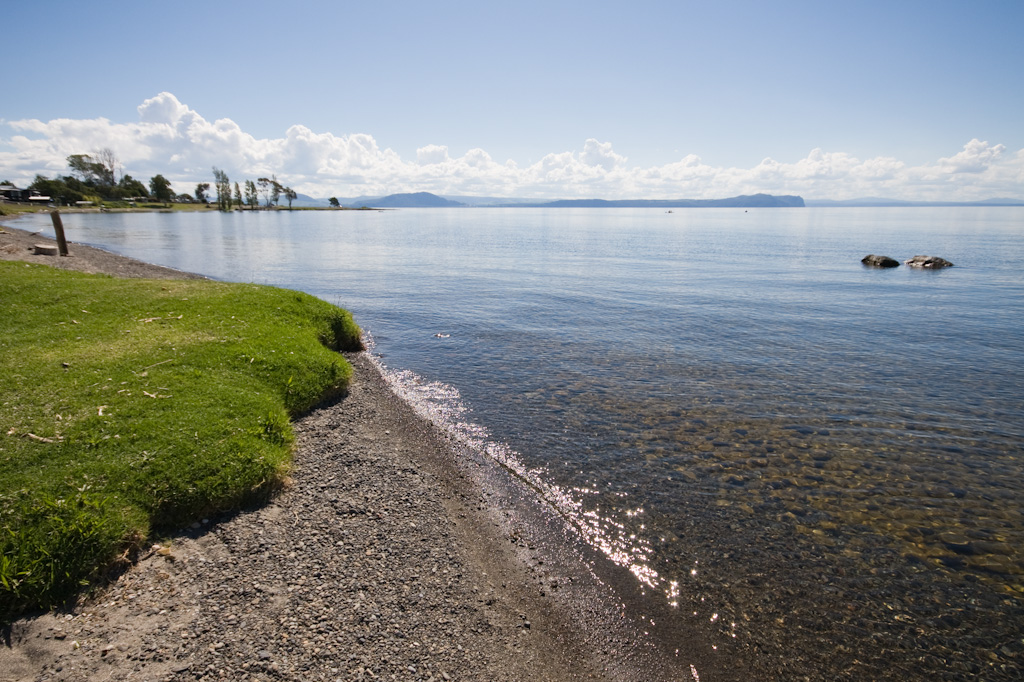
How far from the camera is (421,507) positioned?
38.8ft

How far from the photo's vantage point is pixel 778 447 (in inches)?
616

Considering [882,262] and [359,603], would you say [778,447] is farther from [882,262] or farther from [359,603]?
[882,262]

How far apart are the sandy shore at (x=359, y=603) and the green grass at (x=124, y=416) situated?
2.24 feet

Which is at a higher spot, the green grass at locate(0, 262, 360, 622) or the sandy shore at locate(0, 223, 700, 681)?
the green grass at locate(0, 262, 360, 622)

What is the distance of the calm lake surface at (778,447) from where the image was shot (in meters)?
9.48

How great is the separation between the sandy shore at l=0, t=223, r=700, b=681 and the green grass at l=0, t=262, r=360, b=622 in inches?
26.9

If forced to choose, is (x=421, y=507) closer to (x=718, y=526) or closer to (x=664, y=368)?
(x=718, y=526)

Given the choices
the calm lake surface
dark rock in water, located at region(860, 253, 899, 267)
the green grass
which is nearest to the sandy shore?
the green grass

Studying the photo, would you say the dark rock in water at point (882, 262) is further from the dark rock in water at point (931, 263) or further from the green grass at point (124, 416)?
the green grass at point (124, 416)

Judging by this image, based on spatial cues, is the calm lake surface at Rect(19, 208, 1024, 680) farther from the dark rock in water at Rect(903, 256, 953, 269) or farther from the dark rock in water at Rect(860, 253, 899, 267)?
the dark rock in water at Rect(860, 253, 899, 267)

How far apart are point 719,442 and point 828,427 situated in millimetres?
4561

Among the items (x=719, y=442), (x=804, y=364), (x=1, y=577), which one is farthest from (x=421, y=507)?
(x=804, y=364)

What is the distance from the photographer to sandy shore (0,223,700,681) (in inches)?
290

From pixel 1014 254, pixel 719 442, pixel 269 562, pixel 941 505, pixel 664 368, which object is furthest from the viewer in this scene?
pixel 1014 254
